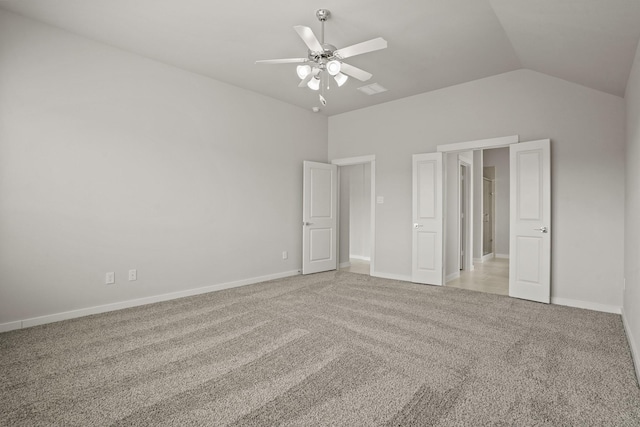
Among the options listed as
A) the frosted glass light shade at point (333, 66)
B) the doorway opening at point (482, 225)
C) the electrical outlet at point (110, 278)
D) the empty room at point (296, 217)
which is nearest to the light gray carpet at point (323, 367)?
the empty room at point (296, 217)

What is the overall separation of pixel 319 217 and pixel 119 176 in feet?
10.5

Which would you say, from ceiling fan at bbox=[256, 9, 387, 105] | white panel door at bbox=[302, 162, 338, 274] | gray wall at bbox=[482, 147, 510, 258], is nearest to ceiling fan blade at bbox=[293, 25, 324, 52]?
A: ceiling fan at bbox=[256, 9, 387, 105]

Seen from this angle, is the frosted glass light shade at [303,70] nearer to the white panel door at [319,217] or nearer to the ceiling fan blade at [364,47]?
the ceiling fan blade at [364,47]

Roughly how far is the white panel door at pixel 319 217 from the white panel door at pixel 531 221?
2.95m

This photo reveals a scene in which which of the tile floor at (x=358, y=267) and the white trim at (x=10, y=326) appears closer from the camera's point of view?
the white trim at (x=10, y=326)

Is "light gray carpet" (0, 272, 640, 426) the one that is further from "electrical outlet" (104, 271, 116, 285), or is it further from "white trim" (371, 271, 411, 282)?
"white trim" (371, 271, 411, 282)

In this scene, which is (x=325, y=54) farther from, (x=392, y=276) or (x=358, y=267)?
(x=358, y=267)

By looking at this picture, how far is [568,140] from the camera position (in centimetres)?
379

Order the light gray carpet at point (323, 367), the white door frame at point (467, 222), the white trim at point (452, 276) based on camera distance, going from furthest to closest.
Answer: the white door frame at point (467, 222) → the white trim at point (452, 276) → the light gray carpet at point (323, 367)

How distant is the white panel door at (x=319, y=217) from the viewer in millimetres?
5582

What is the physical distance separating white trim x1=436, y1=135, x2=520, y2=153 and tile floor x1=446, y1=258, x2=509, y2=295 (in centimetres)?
206

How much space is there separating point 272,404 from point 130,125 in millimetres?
3442

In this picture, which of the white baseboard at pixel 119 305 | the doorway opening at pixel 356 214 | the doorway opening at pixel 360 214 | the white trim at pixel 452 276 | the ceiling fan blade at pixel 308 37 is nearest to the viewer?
the ceiling fan blade at pixel 308 37

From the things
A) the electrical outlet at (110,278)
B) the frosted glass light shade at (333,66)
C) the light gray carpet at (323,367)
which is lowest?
the light gray carpet at (323,367)
